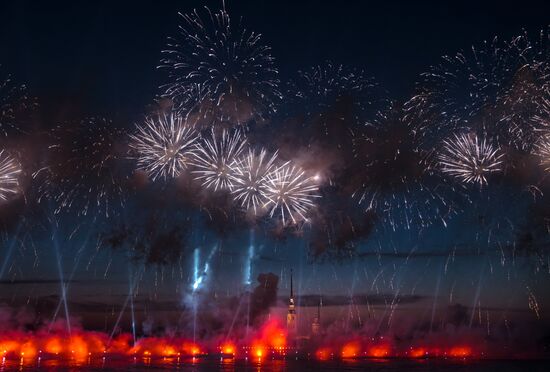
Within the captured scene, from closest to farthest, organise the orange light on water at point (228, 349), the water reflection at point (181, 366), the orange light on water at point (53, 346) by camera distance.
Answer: the water reflection at point (181, 366)
the orange light on water at point (53, 346)
the orange light on water at point (228, 349)

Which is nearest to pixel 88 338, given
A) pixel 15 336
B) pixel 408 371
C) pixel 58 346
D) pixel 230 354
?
pixel 58 346

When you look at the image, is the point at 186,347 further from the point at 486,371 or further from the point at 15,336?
the point at 486,371

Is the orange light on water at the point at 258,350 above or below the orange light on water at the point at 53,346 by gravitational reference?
below

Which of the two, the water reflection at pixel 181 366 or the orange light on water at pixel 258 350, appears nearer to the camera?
the water reflection at pixel 181 366

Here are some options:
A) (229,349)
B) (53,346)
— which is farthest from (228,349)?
(53,346)

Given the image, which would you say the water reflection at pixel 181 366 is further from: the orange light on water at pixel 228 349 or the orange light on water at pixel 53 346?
the orange light on water at pixel 228 349

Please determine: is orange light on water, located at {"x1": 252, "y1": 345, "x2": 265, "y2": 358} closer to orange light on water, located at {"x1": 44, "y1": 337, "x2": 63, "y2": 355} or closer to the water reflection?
the water reflection

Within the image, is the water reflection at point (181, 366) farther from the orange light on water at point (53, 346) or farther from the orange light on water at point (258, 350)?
the orange light on water at point (258, 350)

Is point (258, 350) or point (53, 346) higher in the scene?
point (53, 346)

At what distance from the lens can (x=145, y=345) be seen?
521 ft

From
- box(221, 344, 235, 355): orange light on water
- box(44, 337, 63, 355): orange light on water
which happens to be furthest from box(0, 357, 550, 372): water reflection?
box(221, 344, 235, 355): orange light on water

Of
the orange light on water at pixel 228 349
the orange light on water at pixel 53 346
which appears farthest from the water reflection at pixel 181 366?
the orange light on water at pixel 228 349

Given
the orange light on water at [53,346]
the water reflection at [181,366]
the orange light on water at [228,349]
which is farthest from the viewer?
the orange light on water at [228,349]

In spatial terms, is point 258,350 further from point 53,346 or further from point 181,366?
point 181,366
